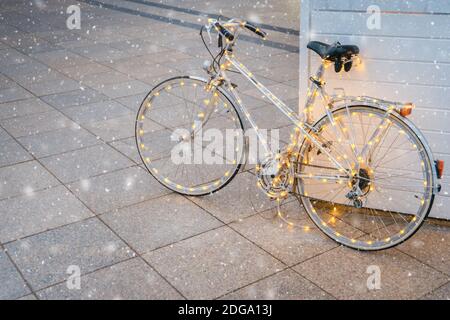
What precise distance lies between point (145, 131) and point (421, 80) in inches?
127

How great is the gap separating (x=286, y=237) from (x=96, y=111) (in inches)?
147

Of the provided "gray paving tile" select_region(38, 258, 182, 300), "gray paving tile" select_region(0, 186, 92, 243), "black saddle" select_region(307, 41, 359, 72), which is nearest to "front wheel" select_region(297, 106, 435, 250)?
"black saddle" select_region(307, 41, 359, 72)

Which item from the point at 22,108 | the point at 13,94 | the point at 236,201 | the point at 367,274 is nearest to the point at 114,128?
the point at 22,108

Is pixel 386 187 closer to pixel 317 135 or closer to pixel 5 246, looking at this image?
pixel 317 135

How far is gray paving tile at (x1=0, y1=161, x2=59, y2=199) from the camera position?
17.3 feet

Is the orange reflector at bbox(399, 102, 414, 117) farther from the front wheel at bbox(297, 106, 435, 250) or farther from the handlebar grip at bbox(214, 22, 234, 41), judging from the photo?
the handlebar grip at bbox(214, 22, 234, 41)

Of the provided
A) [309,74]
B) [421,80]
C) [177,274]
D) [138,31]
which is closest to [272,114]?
[309,74]

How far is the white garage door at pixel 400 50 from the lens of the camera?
4.21 m

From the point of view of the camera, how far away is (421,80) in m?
4.35

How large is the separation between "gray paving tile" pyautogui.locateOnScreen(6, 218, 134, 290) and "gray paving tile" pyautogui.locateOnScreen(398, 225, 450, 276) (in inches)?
79.9

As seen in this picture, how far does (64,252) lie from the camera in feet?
14.1

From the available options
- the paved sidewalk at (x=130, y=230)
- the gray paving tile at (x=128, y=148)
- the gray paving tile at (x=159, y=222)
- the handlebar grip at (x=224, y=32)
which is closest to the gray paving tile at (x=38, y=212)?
the paved sidewalk at (x=130, y=230)

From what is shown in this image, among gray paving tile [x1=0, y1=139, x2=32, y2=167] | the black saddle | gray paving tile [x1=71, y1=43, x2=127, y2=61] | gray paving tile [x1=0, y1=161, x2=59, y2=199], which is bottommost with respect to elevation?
gray paving tile [x1=0, y1=161, x2=59, y2=199]

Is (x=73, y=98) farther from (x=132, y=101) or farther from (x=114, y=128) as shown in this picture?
(x=114, y=128)
